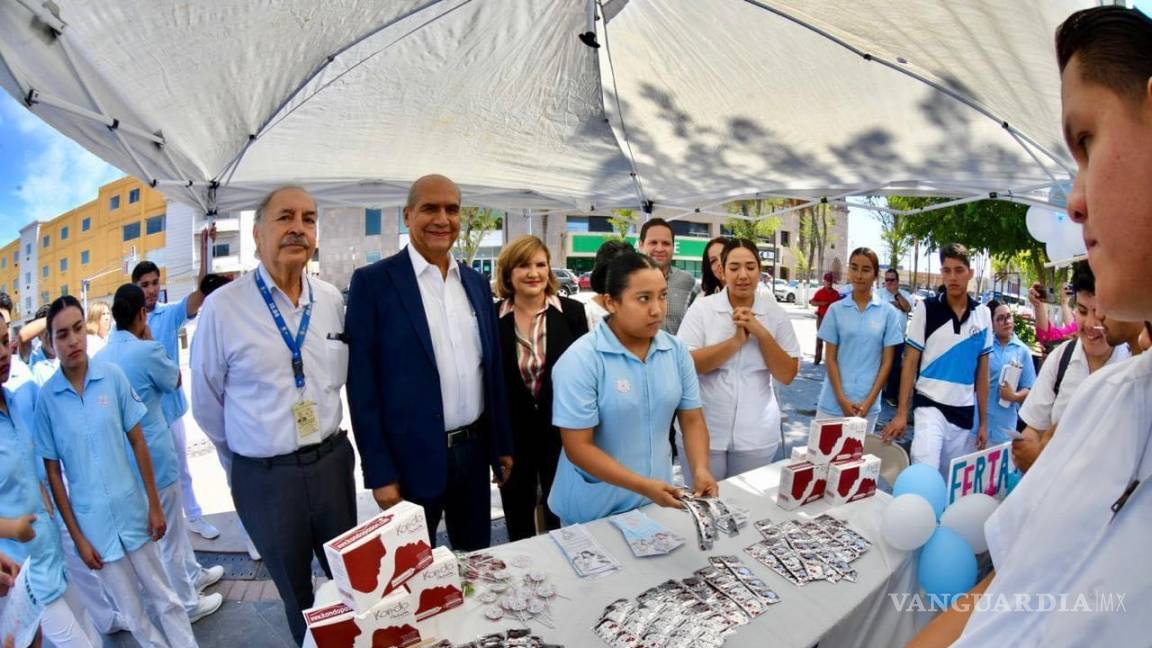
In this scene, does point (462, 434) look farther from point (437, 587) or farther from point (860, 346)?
point (860, 346)

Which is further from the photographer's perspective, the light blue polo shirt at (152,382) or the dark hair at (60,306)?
the light blue polo shirt at (152,382)

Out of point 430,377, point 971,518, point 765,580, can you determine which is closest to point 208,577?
point 430,377

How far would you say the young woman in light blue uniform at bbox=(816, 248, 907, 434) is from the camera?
373 cm

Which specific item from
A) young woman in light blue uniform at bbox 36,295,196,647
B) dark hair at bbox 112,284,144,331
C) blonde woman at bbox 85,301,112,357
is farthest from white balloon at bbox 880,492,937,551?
blonde woman at bbox 85,301,112,357

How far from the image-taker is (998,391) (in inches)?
163

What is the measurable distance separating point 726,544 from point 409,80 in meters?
3.76

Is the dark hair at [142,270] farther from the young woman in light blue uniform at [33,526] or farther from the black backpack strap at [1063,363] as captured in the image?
the black backpack strap at [1063,363]

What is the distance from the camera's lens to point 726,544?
1.89m

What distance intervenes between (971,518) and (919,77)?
2915 mm

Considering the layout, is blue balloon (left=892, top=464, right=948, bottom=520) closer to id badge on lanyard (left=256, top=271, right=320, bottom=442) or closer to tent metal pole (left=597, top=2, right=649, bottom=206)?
id badge on lanyard (left=256, top=271, right=320, bottom=442)

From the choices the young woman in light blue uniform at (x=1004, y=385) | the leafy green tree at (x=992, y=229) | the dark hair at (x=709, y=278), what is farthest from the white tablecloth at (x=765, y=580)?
the leafy green tree at (x=992, y=229)

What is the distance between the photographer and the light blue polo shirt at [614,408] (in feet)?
6.41

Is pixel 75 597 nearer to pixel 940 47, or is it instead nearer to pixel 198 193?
pixel 198 193

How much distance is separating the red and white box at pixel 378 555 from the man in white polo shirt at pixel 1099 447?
1189 millimetres
